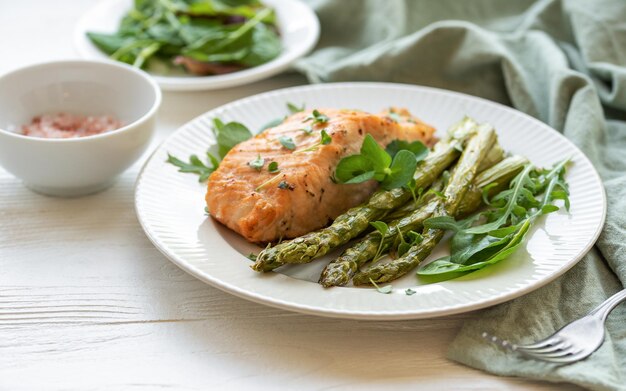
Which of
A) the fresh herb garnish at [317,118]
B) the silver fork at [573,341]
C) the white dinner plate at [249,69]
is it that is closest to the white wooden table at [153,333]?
the silver fork at [573,341]

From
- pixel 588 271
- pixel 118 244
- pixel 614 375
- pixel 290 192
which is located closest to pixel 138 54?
pixel 118 244

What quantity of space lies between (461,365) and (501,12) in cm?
319

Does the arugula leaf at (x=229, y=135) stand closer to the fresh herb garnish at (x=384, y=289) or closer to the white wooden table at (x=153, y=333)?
the white wooden table at (x=153, y=333)

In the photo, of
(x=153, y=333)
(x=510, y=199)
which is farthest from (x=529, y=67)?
(x=153, y=333)

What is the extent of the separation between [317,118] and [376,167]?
1.19ft

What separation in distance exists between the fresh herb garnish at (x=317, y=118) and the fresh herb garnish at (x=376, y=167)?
0.24 meters

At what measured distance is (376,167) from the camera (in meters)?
3.09

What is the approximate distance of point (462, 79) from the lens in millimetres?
4441

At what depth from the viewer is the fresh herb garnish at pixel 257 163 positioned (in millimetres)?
3013

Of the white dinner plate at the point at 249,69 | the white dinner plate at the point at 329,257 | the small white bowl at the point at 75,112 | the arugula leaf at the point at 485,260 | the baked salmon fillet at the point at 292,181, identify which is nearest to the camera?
the white dinner plate at the point at 329,257

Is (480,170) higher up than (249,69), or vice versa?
(480,170)

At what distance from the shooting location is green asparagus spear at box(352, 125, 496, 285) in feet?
→ 8.95

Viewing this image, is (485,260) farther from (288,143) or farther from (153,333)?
(153,333)

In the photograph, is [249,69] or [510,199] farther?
[249,69]
